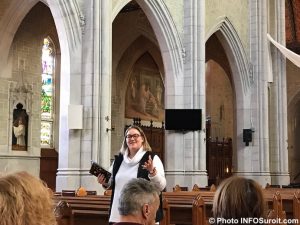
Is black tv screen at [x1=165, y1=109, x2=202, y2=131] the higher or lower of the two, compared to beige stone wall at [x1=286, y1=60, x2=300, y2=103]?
lower

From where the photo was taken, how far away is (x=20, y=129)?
16062 mm

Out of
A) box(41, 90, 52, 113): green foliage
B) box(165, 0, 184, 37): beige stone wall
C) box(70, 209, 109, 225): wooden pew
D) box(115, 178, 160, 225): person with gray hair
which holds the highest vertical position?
box(165, 0, 184, 37): beige stone wall

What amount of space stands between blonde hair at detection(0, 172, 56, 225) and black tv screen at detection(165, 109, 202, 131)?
13.4 m

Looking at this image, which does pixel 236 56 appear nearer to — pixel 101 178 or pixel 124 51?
pixel 124 51

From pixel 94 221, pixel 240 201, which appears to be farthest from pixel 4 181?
pixel 94 221

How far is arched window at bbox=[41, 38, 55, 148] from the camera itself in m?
18.2

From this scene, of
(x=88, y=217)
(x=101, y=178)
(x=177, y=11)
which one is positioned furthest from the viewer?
(x=177, y=11)

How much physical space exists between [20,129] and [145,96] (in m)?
7.95

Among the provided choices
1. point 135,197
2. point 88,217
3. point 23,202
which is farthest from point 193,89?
point 23,202

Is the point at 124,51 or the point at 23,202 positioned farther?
the point at 124,51

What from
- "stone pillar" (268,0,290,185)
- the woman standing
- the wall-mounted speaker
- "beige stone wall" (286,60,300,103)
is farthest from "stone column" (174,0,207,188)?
"beige stone wall" (286,60,300,103)

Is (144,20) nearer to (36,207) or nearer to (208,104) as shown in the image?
(208,104)

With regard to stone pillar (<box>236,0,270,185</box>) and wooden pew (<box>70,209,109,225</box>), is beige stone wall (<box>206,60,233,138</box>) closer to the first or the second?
stone pillar (<box>236,0,270,185</box>)

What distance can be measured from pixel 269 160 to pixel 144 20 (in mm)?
7267
